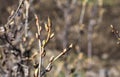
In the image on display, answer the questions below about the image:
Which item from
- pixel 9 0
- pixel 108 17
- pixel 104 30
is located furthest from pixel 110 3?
pixel 9 0

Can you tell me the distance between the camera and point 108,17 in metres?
8.98

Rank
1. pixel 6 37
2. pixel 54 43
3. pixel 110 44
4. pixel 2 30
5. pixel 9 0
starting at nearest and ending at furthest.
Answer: pixel 2 30 → pixel 6 37 → pixel 9 0 → pixel 54 43 → pixel 110 44

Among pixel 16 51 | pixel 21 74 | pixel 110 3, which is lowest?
pixel 110 3

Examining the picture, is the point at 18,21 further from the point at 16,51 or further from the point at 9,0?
the point at 9,0

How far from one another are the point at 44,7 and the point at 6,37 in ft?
22.1

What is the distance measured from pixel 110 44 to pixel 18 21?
5983 millimetres

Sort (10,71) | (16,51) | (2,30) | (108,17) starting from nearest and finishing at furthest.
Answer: (2,30)
(16,51)
(10,71)
(108,17)

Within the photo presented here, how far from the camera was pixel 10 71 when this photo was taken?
2.21 metres

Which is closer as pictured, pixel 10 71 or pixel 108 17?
pixel 10 71

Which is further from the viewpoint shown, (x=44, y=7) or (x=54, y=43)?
(x=44, y=7)

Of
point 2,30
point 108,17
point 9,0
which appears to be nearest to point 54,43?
point 9,0

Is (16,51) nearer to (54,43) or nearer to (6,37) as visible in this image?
(6,37)

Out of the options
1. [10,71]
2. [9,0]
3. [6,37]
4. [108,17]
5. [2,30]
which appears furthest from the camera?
[108,17]

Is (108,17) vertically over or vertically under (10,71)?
under
